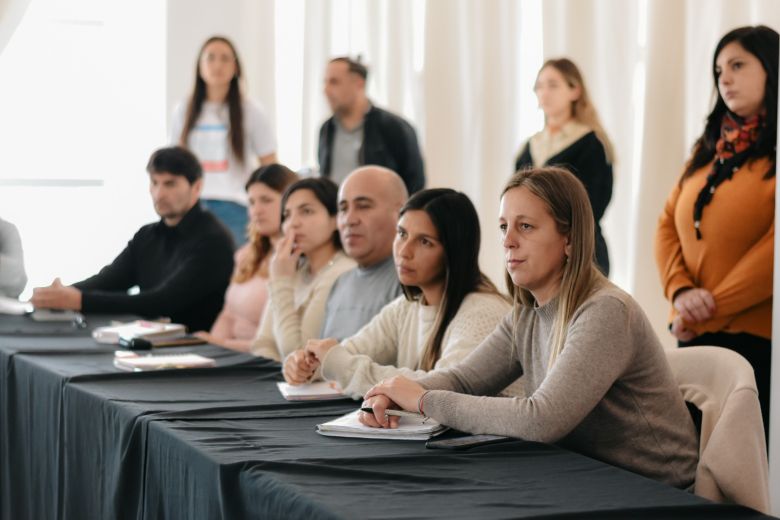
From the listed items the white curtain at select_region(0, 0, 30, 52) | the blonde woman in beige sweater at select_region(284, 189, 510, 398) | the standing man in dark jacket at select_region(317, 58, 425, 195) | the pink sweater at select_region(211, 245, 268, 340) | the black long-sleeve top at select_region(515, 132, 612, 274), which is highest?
the white curtain at select_region(0, 0, 30, 52)

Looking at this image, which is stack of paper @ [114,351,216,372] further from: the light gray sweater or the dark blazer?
the dark blazer

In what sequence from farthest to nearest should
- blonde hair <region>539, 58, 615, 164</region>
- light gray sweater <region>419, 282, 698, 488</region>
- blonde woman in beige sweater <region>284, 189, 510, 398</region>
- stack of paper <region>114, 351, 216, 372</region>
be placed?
blonde hair <region>539, 58, 615, 164</region>
stack of paper <region>114, 351, 216, 372</region>
blonde woman in beige sweater <region>284, 189, 510, 398</region>
light gray sweater <region>419, 282, 698, 488</region>

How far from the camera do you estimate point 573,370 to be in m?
1.59

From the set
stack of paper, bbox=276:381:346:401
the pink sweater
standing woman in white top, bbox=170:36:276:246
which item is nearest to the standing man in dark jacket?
standing woman in white top, bbox=170:36:276:246

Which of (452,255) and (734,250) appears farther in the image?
(734,250)

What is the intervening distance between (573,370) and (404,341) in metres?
0.90

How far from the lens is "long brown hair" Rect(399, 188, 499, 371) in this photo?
224 centimetres

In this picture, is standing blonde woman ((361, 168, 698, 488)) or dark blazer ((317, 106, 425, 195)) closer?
standing blonde woman ((361, 168, 698, 488))

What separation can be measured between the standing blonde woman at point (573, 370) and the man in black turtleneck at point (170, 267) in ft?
6.58

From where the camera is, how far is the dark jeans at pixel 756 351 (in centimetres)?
256

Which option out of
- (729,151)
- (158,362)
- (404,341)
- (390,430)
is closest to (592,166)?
(729,151)

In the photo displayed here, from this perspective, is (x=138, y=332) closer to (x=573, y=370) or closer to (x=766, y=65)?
(x=573, y=370)

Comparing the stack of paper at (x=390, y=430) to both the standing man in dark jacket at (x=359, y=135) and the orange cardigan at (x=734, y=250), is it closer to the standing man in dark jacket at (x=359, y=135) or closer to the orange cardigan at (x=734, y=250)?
the orange cardigan at (x=734, y=250)

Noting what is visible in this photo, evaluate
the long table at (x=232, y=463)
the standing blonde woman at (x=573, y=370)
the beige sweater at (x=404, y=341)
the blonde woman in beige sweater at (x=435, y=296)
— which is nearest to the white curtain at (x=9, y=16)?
the long table at (x=232, y=463)
